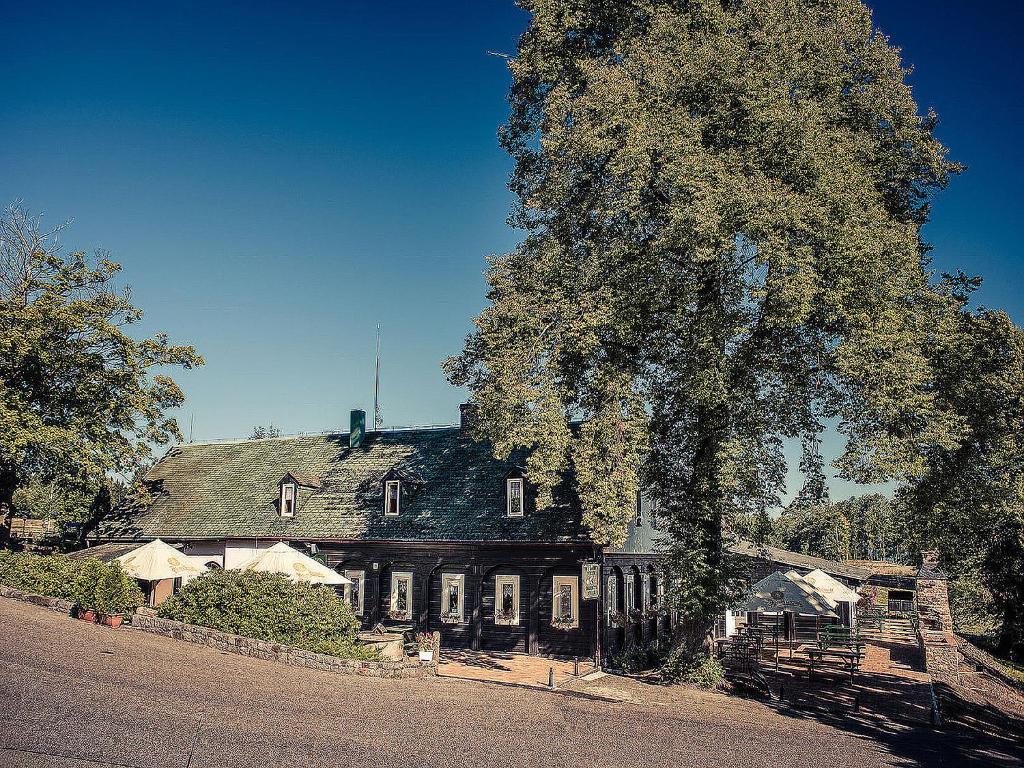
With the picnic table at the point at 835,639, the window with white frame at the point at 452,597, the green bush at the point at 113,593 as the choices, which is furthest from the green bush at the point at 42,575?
the picnic table at the point at 835,639

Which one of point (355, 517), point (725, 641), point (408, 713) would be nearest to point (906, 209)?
point (725, 641)

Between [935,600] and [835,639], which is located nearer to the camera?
[935,600]

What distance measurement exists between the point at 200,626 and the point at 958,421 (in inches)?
805

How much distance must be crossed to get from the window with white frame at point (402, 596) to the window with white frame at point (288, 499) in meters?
5.63

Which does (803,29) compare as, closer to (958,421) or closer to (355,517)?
(958,421)

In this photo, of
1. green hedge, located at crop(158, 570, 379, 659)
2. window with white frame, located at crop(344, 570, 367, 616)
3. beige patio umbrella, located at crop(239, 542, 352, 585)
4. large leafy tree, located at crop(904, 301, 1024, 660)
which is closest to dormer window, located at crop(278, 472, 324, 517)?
window with white frame, located at crop(344, 570, 367, 616)

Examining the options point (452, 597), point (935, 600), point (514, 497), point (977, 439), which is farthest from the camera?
point (514, 497)

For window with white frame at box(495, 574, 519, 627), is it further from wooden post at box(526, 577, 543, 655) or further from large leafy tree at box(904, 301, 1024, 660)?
large leafy tree at box(904, 301, 1024, 660)

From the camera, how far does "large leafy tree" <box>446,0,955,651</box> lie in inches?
747

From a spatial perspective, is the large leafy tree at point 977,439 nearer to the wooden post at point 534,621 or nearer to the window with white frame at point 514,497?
the wooden post at point 534,621

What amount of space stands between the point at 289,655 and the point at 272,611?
4.54ft

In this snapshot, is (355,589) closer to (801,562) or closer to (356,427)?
(356,427)

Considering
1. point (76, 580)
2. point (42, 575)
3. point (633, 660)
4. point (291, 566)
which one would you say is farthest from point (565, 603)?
point (42, 575)

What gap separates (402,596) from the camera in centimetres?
2855
